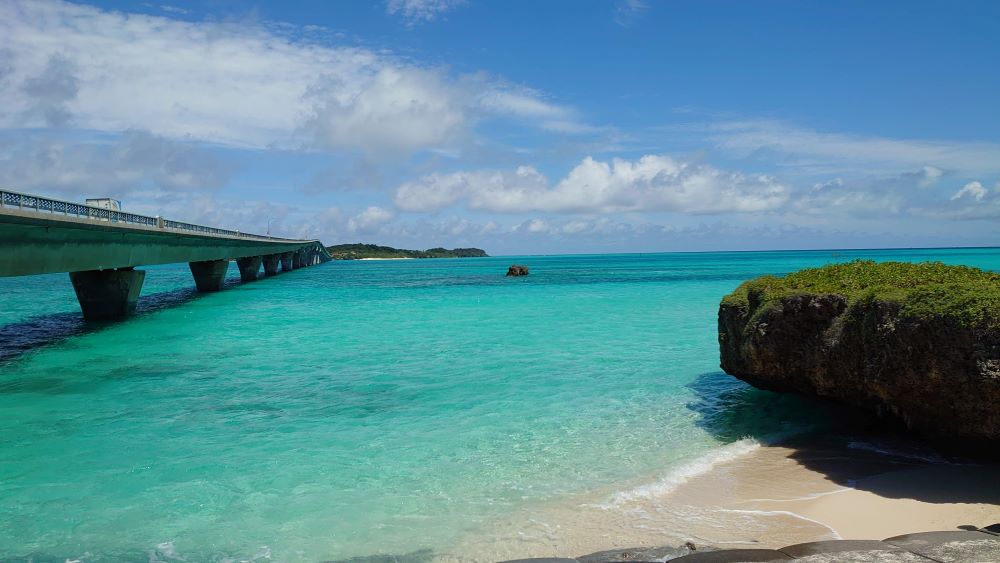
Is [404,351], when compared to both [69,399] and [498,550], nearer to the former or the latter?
[69,399]

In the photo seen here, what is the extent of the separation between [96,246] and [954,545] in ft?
104

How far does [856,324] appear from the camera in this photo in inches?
350

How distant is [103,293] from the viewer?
32406mm

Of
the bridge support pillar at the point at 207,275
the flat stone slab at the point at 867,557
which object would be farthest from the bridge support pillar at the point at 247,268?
the flat stone slab at the point at 867,557

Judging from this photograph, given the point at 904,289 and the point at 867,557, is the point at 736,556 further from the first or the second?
the point at 904,289

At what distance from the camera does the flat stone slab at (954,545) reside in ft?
16.6

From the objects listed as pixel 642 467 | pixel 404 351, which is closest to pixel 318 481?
pixel 642 467

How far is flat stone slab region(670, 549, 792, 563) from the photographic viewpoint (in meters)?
5.41

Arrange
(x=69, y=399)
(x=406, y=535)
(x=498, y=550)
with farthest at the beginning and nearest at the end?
(x=69, y=399) → (x=406, y=535) → (x=498, y=550)

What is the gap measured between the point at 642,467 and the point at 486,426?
3.08 meters

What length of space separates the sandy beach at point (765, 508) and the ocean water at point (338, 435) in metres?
0.32

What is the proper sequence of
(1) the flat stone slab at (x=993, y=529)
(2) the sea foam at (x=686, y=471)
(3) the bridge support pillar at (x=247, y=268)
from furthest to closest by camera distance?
(3) the bridge support pillar at (x=247, y=268), (2) the sea foam at (x=686, y=471), (1) the flat stone slab at (x=993, y=529)

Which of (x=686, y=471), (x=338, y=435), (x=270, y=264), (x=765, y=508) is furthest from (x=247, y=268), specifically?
(x=765, y=508)

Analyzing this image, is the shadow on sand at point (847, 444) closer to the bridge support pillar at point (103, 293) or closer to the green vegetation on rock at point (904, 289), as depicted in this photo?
the green vegetation on rock at point (904, 289)
